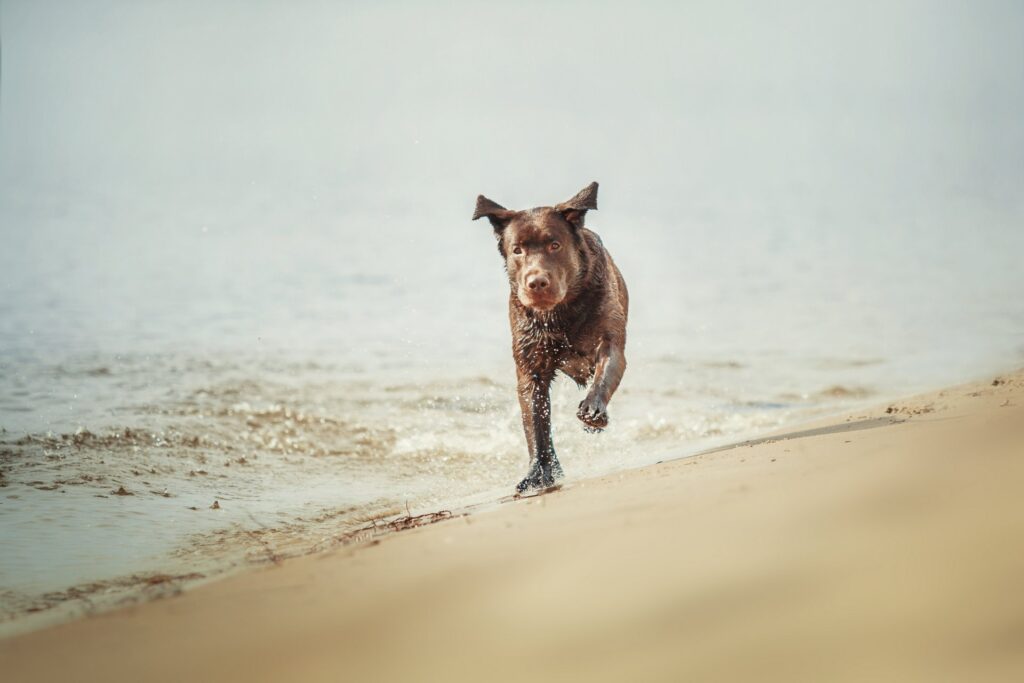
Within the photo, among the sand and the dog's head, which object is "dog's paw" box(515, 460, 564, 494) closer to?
the dog's head

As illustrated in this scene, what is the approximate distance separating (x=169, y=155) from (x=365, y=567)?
227ft

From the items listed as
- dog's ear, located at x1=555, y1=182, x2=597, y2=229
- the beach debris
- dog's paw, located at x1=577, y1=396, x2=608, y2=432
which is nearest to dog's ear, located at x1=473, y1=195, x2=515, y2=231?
dog's ear, located at x1=555, y1=182, x2=597, y2=229

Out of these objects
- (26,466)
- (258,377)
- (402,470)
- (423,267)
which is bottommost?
(402,470)

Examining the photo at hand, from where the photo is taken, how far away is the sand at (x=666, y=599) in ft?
7.25

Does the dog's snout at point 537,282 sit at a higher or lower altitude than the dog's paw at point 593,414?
higher

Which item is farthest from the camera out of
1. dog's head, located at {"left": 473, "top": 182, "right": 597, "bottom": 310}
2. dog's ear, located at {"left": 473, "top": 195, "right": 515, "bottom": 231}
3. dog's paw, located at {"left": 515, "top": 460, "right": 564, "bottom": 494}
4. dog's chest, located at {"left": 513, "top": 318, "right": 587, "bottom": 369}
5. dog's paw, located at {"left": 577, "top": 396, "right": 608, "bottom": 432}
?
dog's ear, located at {"left": 473, "top": 195, "right": 515, "bottom": 231}

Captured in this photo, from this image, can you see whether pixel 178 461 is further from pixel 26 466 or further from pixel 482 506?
pixel 482 506

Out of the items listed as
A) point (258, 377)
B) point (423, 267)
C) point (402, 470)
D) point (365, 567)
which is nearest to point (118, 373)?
point (258, 377)

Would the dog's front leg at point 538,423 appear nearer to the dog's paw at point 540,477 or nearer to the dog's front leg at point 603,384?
the dog's paw at point 540,477

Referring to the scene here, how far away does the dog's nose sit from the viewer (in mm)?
6109

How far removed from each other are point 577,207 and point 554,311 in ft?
2.37

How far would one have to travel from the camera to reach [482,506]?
16.6 feet

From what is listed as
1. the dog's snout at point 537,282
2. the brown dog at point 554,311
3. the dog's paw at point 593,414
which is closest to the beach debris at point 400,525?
the dog's paw at point 593,414

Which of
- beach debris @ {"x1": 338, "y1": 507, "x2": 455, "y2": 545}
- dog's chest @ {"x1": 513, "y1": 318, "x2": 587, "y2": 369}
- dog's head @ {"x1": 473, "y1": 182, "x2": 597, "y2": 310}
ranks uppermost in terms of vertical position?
dog's head @ {"x1": 473, "y1": 182, "x2": 597, "y2": 310}
